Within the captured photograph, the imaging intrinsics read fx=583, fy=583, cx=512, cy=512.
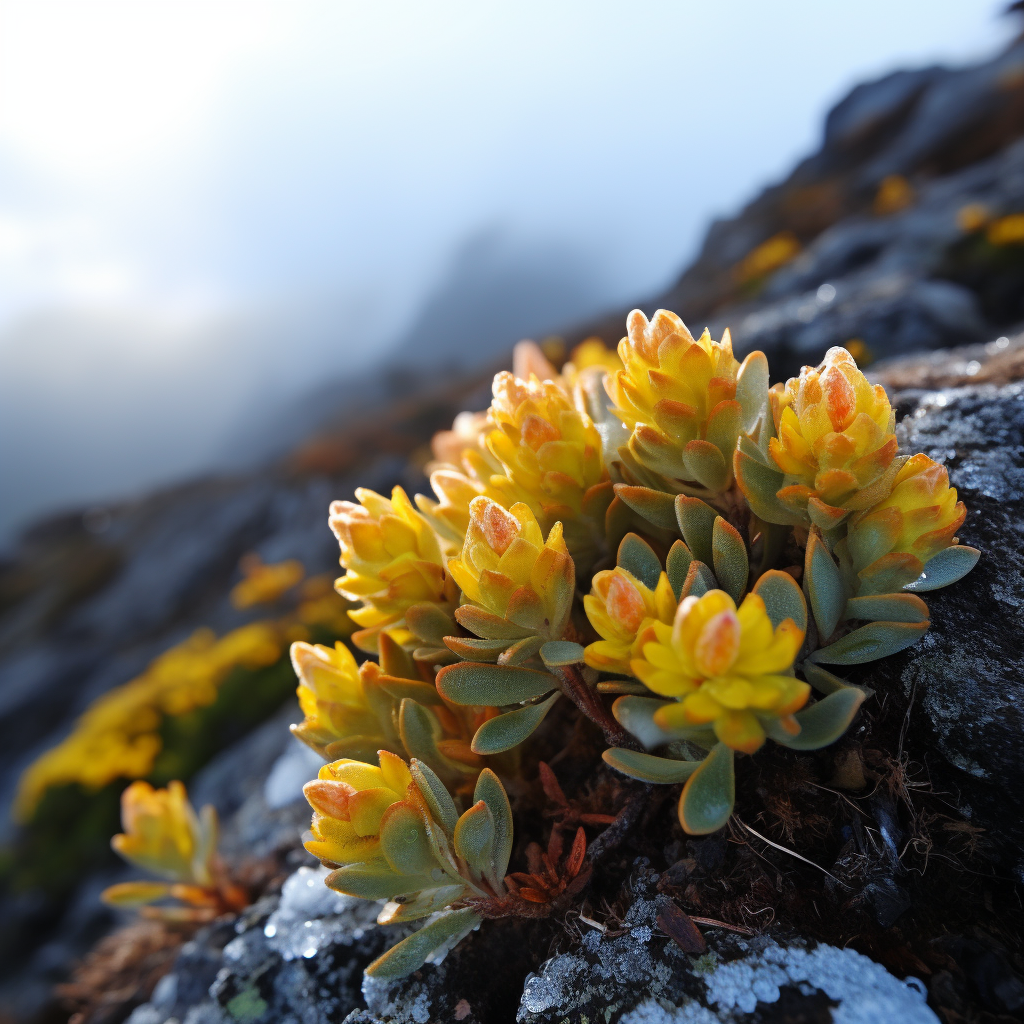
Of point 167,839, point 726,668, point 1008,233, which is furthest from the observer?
point 1008,233

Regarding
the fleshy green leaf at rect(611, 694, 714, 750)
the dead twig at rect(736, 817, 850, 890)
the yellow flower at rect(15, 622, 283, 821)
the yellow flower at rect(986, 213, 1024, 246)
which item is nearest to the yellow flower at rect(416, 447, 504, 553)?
the fleshy green leaf at rect(611, 694, 714, 750)

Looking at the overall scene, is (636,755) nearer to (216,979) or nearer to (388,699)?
(388,699)

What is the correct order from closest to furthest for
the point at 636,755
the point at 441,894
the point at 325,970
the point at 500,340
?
the point at 636,755 → the point at 441,894 → the point at 325,970 → the point at 500,340

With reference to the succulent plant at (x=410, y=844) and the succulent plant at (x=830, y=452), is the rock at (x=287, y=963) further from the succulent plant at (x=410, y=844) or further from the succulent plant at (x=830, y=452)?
the succulent plant at (x=830, y=452)

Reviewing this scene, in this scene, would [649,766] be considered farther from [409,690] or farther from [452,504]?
[452,504]

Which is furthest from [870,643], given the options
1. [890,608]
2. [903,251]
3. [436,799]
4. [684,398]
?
[903,251]

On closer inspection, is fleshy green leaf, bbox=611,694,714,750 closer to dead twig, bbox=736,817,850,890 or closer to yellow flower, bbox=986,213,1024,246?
dead twig, bbox=736,817,850,890

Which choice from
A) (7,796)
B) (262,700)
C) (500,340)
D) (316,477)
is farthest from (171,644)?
(500,340)
